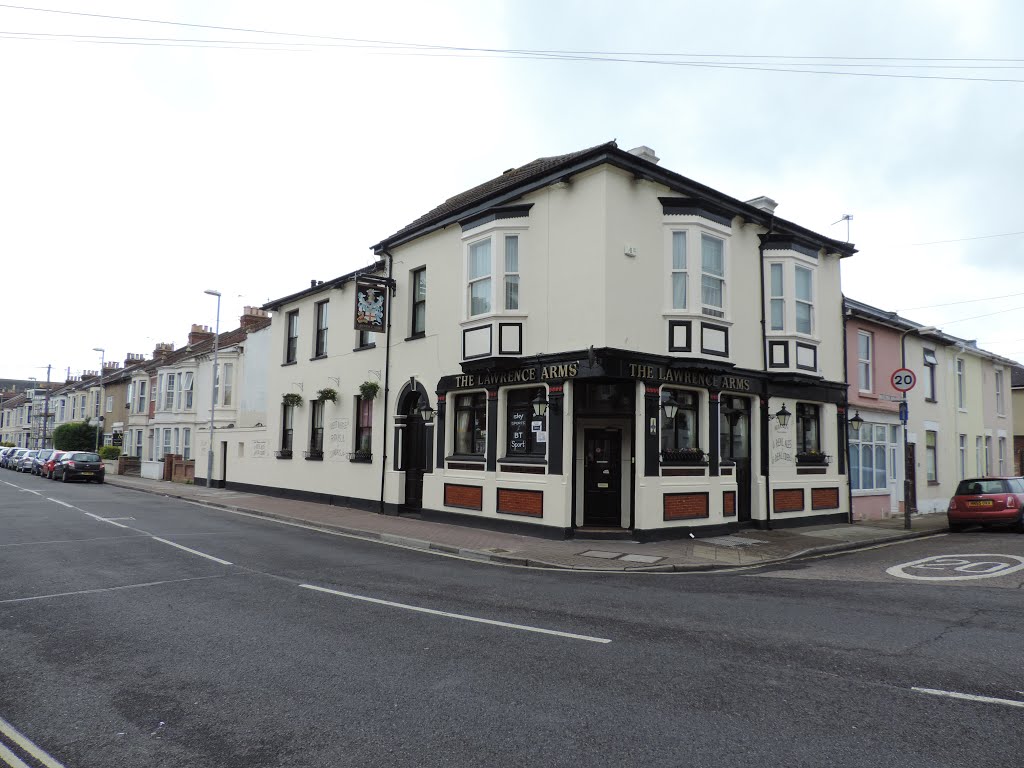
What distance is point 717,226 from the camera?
15.8 meters

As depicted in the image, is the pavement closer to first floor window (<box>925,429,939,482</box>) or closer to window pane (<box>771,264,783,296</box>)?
first floor window (<box>925,429,939,482</box>)

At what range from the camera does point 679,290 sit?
15.4 meters

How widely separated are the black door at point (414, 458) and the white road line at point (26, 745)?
1435 cm

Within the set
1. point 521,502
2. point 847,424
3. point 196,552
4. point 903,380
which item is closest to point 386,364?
point 521,502

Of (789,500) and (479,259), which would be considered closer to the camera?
(479,259)

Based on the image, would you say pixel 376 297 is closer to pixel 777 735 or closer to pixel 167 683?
pixel 167 683

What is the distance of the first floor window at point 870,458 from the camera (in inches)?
788

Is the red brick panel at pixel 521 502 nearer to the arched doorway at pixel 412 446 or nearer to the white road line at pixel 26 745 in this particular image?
the arched doorway at pixel 412 446


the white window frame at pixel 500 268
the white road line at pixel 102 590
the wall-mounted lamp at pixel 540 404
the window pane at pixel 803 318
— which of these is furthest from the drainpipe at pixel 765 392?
the white road line at pixel 102 590

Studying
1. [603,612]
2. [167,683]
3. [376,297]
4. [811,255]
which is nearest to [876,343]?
[811,255]

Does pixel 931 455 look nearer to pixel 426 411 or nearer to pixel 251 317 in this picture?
pixel 426 411

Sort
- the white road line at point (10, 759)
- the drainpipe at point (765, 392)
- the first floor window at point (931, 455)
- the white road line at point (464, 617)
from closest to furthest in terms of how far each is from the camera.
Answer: the white road line at point (10, 759) < the white road line at point (464, 617) < the drainpipe at point (765, 392) < the first floor window at point (931, 455)

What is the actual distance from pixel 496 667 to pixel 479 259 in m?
12.2

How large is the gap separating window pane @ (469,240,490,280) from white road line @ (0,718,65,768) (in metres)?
13.1
